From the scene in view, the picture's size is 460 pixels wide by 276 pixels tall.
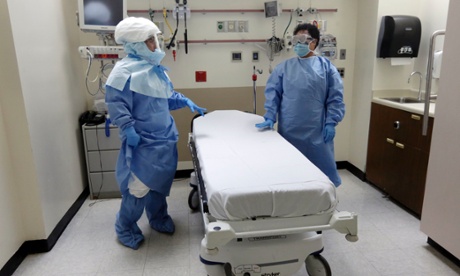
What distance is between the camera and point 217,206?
1493 mm

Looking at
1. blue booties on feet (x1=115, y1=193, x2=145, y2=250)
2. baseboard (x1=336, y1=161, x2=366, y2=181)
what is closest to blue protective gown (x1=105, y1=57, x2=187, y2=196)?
blue booties on feet (x1=115, y1=193, x2=145, y2=250)

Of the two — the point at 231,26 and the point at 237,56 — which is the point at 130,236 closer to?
the point at 237,56

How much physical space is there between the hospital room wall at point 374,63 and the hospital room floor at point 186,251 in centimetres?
96

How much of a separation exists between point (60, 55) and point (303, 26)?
201 cm

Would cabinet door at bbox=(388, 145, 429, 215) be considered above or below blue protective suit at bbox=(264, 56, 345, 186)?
below

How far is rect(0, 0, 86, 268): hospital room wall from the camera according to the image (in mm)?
2170

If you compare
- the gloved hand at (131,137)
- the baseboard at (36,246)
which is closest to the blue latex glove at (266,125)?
the gloved hand at (131,137)

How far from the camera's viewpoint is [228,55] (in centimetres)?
365

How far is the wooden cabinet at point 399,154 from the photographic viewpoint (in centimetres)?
278

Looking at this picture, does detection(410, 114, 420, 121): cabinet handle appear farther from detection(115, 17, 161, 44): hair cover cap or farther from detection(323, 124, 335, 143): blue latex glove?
detection(115, 17, 161, 44): hair cover cap

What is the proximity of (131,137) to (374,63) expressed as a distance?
8.14 ft

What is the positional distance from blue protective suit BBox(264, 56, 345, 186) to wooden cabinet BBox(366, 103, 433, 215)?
2.52 feet

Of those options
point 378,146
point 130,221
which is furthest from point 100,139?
point 378,146

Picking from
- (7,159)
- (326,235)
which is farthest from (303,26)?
(7,159)
